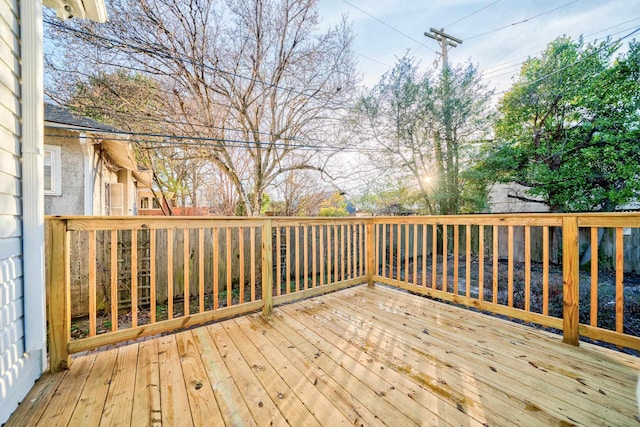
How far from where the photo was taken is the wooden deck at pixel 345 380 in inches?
48.8

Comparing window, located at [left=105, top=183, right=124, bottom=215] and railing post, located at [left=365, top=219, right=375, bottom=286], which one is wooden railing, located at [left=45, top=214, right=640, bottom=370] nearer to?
railing post, located at [left=365, top=219, right=375, bottom=286]

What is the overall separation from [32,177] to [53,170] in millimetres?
4692

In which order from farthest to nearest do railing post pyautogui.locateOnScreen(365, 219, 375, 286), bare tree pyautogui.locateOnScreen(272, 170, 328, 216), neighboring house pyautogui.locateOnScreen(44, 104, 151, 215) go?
bare tree pyautogui.locateOnScreen(272, 170, 328, 216), neighboring house pyautogui.locateOnScreen(44, 104, 151, 215), railing post pyautogui.locateOnScreen(365, 219, 375, 286)

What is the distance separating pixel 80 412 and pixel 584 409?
99.7 inches

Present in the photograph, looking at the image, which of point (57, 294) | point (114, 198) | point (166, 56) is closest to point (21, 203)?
point (57, 294)

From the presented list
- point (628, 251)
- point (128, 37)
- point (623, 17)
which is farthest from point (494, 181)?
point (128, 37)

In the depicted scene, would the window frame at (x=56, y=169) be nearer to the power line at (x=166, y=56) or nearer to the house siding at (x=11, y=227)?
the power line at (x=166, y=56)

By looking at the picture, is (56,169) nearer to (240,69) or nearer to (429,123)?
(240,69)

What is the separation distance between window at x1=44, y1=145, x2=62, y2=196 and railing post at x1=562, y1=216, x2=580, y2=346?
737 cm

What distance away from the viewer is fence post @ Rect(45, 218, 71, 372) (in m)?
1.63

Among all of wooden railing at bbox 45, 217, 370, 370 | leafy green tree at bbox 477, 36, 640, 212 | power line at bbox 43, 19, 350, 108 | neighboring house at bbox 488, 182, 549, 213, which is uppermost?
power line at bbox 43, 19, 350, 108

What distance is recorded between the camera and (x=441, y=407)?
4.23ft

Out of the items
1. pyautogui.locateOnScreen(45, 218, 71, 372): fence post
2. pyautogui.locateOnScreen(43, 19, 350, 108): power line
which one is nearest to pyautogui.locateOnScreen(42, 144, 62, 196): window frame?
pyautogui.locateOnScreen(43, 19, 350, 108): power line

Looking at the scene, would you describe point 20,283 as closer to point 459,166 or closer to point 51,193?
point 51,193
